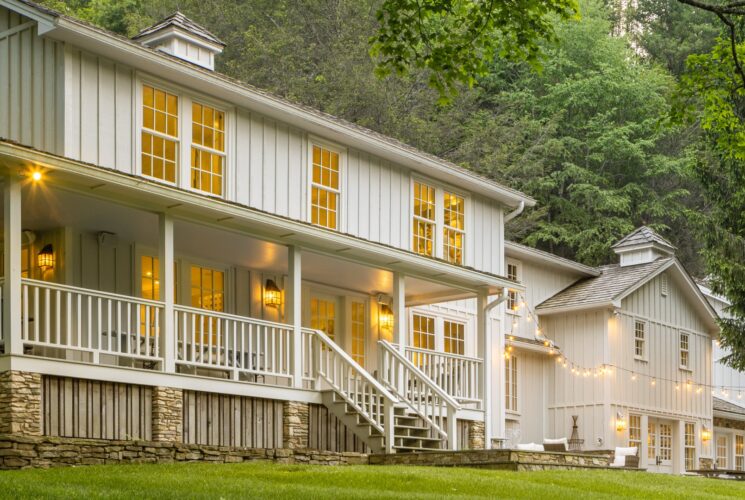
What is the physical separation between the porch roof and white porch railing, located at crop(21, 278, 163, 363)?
1.38m

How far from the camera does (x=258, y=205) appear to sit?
18.8 meters

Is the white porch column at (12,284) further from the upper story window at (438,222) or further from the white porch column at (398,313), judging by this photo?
the upper story window at (438,222)

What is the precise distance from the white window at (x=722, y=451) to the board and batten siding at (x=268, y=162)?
16.0 metres

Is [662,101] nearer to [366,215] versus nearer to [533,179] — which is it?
[533,179]

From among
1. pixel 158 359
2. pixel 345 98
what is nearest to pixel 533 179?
pixel 345 98

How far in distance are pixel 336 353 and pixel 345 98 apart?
79.8 ft

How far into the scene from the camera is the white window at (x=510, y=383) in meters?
30.7

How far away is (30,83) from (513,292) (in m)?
18.2

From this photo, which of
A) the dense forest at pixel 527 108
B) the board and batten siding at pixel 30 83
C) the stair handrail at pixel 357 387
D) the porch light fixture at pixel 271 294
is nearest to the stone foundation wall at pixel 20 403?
the board and batten siding at pixel 30 83

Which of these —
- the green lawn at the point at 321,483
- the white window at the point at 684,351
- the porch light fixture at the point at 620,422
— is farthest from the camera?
the white window at the point at 684,351

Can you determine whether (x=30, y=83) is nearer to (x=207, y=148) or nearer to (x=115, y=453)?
(x=207, y=148)

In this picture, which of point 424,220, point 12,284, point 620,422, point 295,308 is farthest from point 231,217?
point 620,422

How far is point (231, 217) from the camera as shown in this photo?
1780 centimetres

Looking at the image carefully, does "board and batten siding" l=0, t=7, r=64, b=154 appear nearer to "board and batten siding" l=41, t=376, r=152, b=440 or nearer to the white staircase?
"board and batten siding" l=41, t=376, r=152, b=440
